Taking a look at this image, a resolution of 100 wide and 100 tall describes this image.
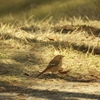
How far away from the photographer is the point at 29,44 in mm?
10602

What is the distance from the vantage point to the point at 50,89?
26.2 ft

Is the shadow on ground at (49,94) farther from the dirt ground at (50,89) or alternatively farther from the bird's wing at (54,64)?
the bird's wing at (54,64)

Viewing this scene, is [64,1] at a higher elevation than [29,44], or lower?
lower

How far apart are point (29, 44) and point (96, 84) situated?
2.53 meters

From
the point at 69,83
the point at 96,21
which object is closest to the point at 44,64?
the point at 69,83

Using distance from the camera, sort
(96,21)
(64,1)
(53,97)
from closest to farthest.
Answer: (53,97), (96,21), (64,1)

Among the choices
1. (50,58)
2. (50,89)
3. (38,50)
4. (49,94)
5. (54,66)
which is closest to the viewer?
(49,94)

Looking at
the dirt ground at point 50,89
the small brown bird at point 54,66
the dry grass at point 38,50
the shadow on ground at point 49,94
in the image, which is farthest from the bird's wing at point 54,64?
the shadow on ground at point 49,94

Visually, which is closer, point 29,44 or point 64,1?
point 29,44

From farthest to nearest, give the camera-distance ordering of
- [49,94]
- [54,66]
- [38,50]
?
[38,50]
[54,66]
[49,94]

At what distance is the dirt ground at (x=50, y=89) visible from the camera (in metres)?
7.52

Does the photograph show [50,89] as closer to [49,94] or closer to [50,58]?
[49,94]

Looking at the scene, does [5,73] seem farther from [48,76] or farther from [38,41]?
[38,41]

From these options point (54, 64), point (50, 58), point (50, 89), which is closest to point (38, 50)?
point (50, 58)
